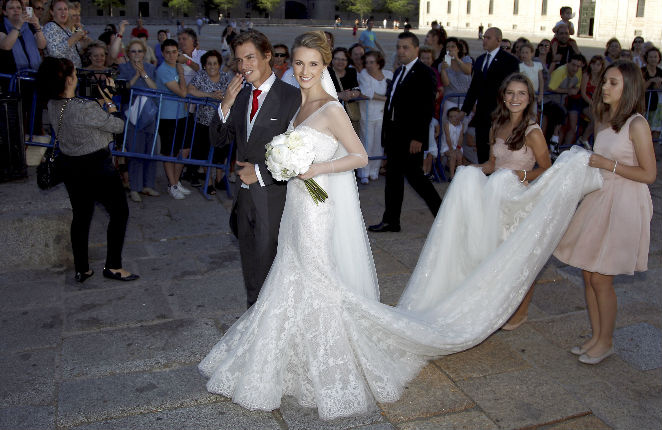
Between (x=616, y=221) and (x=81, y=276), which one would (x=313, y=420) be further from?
(x=81, y=276)

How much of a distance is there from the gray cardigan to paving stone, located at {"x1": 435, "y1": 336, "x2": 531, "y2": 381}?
352 centimetres

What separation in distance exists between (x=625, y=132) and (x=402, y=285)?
2.51m

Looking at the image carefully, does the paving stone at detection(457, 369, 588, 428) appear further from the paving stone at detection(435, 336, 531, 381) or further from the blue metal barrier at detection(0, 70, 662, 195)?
the blue metal barrier at detection(0, 70, 662, 195)

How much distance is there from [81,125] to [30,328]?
1.79 meters

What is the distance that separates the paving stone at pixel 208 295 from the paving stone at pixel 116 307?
112 mm

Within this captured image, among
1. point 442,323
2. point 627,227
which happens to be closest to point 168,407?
point 442,323

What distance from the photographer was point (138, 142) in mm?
8648

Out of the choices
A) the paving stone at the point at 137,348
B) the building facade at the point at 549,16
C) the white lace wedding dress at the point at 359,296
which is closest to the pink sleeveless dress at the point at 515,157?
the white lace wedding dress at the point at 359,296

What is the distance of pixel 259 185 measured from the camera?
14.4 feet

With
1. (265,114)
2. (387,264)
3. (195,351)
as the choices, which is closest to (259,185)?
(265,114)

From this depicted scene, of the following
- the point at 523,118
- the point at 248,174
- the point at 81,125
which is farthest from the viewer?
the point at 81,125

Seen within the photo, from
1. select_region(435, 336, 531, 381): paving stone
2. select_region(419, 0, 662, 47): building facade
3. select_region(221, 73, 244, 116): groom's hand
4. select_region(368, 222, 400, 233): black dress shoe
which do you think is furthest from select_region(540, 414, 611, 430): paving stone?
select_region(419, 0, 662, 47): building facade

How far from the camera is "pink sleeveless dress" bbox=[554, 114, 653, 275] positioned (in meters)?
4.43

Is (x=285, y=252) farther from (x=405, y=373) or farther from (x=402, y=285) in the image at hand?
(x=402, y=285)
